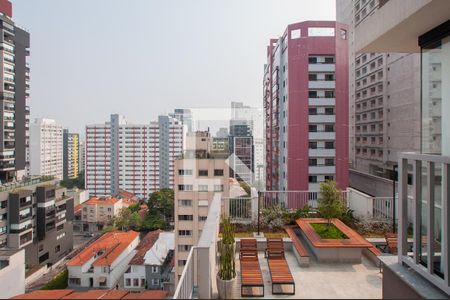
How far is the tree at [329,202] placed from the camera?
7.36m

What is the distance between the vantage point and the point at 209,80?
19.7 meters

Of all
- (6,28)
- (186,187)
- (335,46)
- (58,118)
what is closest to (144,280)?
(186,187)

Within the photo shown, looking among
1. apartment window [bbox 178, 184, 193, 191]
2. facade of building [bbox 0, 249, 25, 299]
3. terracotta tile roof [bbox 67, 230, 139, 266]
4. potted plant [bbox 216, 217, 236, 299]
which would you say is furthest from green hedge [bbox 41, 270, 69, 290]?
potted plant [bbox 216, 217, 236, 299]

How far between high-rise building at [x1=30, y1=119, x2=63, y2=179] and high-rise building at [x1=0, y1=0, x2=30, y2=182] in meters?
42.5

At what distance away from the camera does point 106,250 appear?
36.2 meters

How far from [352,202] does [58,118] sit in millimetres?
92644

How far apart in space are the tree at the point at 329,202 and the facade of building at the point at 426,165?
319cm

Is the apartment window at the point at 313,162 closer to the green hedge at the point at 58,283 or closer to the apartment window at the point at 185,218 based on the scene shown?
the apartment window at the point at 185,218

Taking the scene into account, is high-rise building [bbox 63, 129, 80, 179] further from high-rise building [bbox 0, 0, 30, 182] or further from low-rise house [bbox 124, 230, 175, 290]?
low-rise house [bbox 124, 230, 175, 290]

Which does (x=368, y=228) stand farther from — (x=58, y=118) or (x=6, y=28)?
(x=58, y=118)

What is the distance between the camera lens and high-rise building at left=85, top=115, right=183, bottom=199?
75938 mm

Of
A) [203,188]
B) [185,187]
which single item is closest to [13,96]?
[185,187]

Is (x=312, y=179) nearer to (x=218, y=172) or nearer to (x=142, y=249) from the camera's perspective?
(x=218, y=172)

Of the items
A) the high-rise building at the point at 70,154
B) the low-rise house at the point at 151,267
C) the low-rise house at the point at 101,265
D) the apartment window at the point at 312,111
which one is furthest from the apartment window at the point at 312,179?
the high-rise building at the point at 70,154
